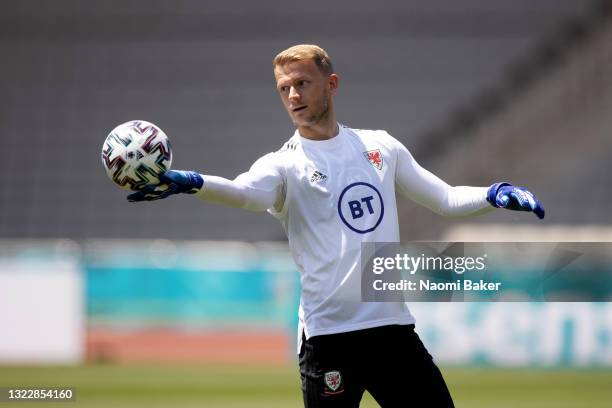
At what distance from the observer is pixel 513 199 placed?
4492 mm

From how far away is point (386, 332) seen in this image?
439 cm

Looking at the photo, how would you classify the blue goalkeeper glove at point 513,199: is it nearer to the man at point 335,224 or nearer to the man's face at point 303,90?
the man at point 335,224

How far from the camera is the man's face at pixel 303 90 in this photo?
4.62 metres

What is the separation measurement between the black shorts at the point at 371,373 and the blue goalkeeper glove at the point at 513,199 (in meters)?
0.68

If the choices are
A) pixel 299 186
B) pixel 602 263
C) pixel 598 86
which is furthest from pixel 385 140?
pixel 598 86

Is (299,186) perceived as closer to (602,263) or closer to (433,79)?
(602,263)

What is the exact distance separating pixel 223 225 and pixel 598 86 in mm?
6459

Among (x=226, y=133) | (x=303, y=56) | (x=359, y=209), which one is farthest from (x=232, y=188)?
(x=226, y=133)

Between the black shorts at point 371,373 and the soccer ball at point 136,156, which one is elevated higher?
the soccer ball at point 136,156

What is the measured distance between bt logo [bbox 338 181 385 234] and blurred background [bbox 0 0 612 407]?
817cm

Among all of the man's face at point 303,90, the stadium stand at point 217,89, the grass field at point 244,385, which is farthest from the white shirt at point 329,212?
the stadium stand at point 217,89

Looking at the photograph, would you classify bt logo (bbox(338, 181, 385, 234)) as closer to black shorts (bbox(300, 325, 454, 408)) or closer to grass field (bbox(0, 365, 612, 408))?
black shorts (bbox(300, 325, 454, 408))

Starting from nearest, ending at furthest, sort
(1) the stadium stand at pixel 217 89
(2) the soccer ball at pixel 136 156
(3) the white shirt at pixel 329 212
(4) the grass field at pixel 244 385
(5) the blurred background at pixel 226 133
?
(2) the soccer ball at pixel 136 156
(3) the white shirt at pixel 329 212
(4) the grass field at pixel 244 385
(5) the blurred background at pixel 226 133
(1) the stadium stand at pixel 217 89

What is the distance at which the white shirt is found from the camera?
14.4ft
